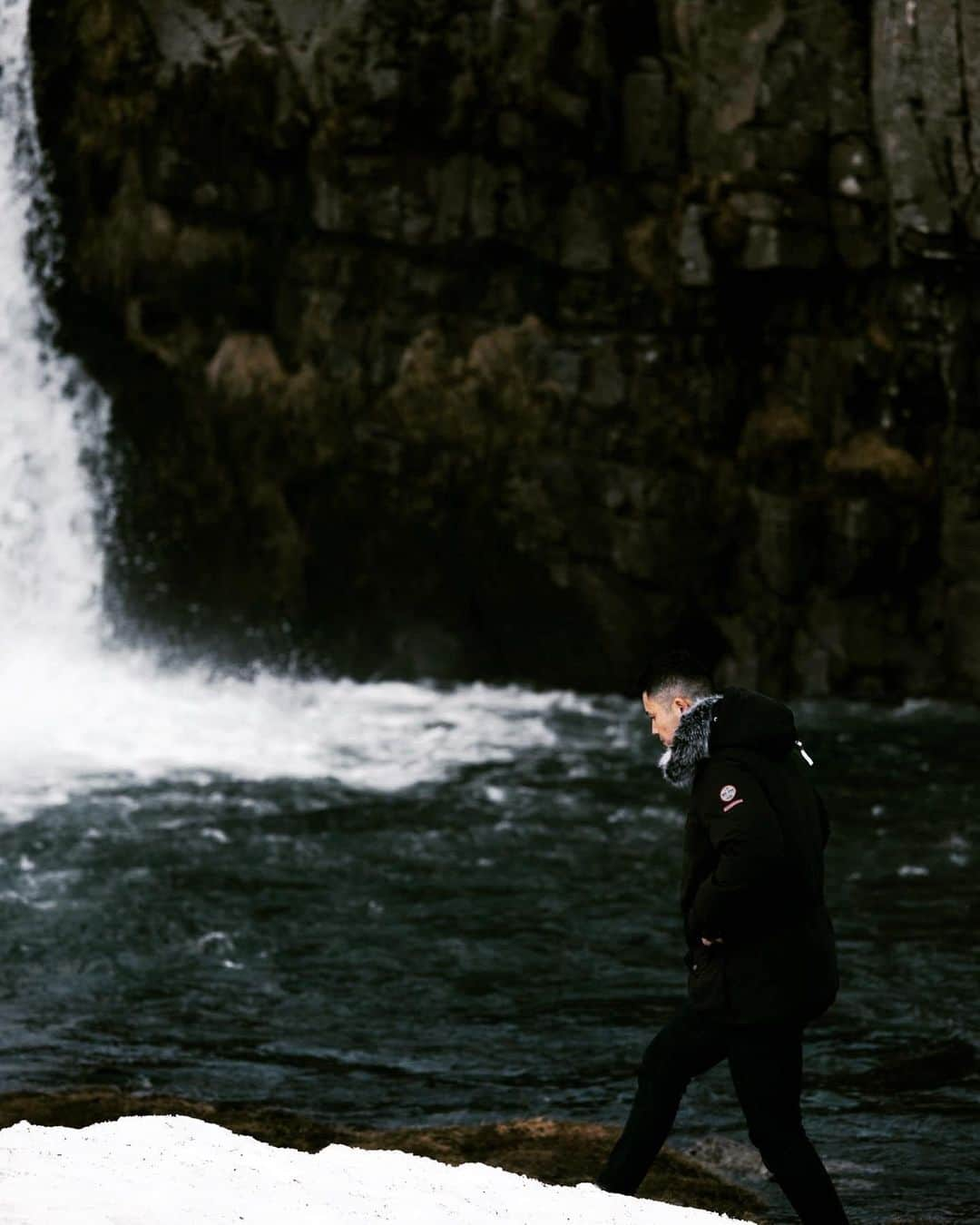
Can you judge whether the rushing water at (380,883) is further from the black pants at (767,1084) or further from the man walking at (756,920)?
the man walking at (756,920)

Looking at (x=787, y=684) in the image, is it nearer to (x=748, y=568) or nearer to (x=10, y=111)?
(x=748, y=568)

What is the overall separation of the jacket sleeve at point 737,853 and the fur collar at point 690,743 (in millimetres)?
70

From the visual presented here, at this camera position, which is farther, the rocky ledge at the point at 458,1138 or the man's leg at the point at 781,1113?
the rocky ledge at the point at 458,1138

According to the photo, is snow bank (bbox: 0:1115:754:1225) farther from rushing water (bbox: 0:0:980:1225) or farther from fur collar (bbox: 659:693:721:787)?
rushing water (bbox: 0:0:980:1225)

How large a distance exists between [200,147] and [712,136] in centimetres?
592

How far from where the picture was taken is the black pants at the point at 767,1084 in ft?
22.2

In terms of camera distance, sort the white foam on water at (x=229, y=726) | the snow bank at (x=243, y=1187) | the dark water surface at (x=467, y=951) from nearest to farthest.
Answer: the snow bank at (x=243, y=1187), the dark water surface at (x=467, y=951), the white foam on water at (x=229, y=726)

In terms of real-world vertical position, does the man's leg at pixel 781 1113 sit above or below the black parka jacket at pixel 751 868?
below

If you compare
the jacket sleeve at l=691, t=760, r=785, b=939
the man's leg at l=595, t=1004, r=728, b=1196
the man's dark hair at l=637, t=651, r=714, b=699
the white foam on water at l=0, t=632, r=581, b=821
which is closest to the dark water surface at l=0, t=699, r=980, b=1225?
the white foam on water at l=0, t=632, r=581, b=821

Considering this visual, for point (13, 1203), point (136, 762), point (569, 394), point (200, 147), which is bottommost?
point (136, 762)

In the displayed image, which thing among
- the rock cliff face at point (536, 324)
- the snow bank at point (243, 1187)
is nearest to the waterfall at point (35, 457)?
the rock cliff face at point (536, 324)

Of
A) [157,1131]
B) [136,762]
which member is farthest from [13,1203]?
[136,762]

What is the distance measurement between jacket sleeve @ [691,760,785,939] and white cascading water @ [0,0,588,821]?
11.1 m

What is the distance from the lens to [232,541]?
23938mm
